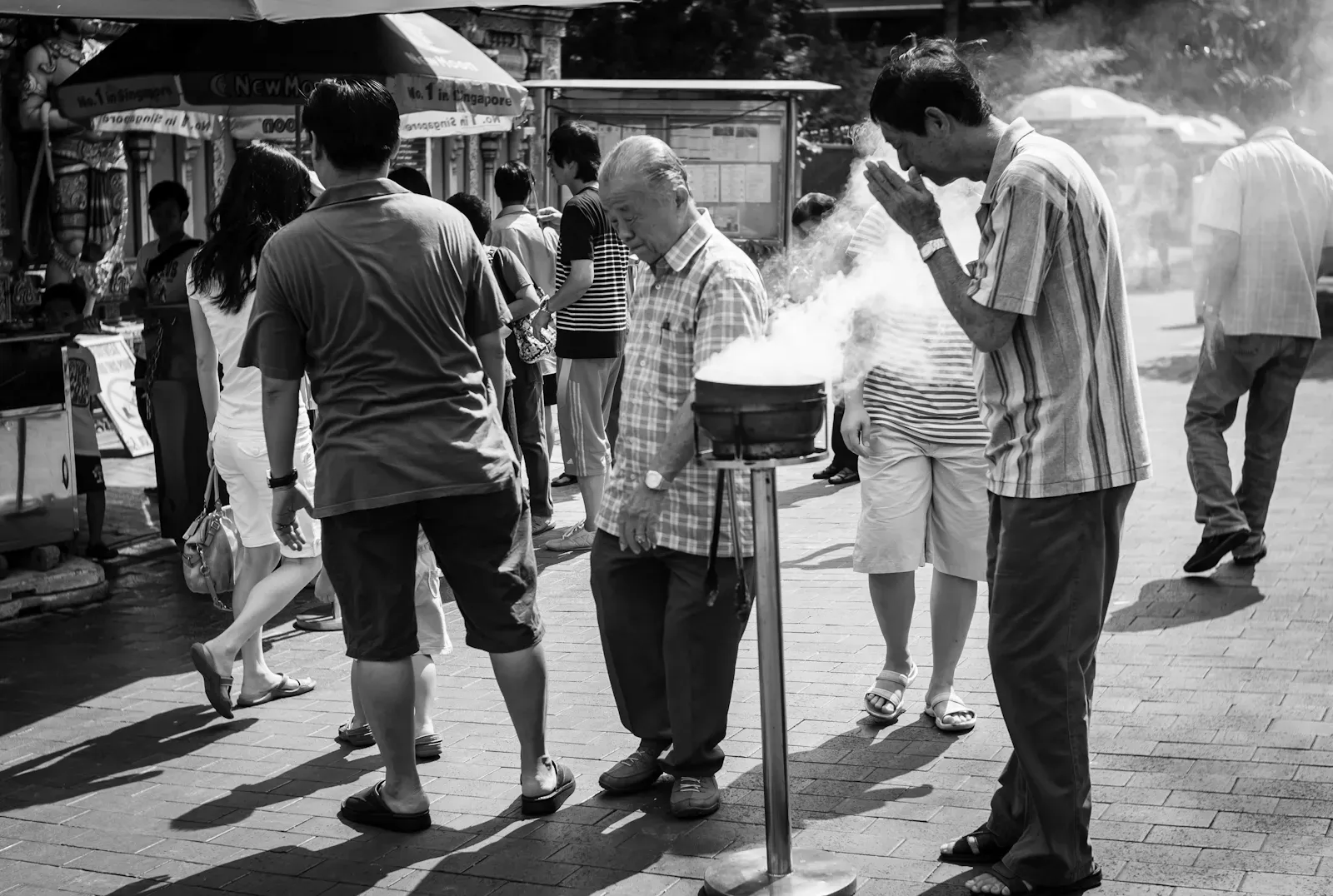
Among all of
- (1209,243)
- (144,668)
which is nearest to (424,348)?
(144,668)

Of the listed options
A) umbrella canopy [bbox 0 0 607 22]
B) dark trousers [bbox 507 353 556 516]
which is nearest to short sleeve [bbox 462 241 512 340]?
umbrella canopy [bbox 0 0 607 22]

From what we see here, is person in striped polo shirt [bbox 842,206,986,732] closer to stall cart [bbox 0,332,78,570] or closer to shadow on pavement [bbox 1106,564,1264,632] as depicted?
shadow on pavement [bbox 1106,564,1264,632]

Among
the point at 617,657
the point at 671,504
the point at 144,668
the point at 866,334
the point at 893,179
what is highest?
the point at 893,179

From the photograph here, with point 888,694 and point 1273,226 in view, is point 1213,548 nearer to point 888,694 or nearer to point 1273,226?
point 1273,226

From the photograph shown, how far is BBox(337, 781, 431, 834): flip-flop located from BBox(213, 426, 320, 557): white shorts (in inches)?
46.8

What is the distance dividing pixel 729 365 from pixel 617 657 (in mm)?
1059

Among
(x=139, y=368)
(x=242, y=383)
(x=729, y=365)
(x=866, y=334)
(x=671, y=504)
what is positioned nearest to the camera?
(x=729, y=365)

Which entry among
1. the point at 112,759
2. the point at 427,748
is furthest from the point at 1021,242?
the point at 112,759

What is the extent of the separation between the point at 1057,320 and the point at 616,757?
84.0 inches

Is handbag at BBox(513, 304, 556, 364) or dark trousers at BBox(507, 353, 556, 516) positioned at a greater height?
handbag at BBox(513, 304, 556, 364)

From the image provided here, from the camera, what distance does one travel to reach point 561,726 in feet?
17.1

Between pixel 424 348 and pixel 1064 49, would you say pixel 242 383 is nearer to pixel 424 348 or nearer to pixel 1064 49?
pixel 424 348

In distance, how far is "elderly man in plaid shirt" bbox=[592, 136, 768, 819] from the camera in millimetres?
4207

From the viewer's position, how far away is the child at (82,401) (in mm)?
8148
